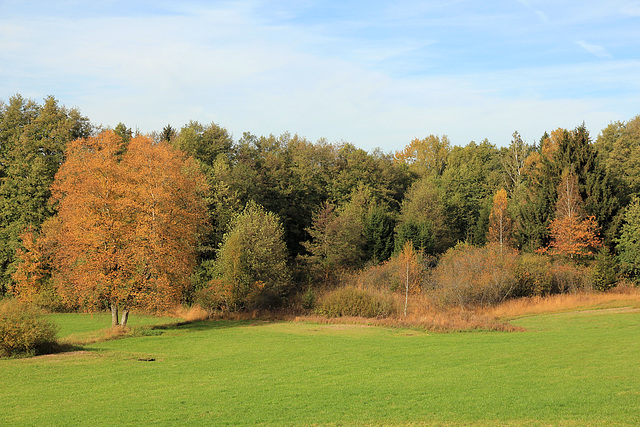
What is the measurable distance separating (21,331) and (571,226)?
50034mm

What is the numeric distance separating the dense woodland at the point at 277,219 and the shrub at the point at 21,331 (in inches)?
311

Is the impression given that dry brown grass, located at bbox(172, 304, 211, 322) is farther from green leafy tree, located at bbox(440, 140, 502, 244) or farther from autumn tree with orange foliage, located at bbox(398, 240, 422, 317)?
green leafy tree, located at bbox(440, 140, 502, 244)

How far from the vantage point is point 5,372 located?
68.0ft

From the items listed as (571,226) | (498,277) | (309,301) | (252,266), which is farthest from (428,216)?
(252,266)

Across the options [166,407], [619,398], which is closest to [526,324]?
[619,398]

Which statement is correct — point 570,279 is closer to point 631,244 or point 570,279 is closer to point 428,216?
point 631,244

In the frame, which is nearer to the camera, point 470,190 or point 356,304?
point 356,304

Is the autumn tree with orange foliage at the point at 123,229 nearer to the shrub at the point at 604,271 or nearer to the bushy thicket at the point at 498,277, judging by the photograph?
the bushy thicket at the point at 498,277

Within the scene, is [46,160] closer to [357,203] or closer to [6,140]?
[6,140]

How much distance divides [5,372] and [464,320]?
26772 mm

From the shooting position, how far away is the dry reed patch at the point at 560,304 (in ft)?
140

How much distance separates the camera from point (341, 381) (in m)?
18.6

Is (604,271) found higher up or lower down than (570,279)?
higher up

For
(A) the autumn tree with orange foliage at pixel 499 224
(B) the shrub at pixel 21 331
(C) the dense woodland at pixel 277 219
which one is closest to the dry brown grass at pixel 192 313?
(C) the dense woodland at pixel 277 219
